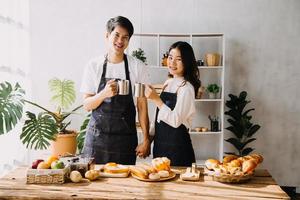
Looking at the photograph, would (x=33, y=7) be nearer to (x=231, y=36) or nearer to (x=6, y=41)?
(x=6, y=41)

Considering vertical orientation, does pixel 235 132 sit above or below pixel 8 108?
below

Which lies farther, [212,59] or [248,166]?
[212,59]

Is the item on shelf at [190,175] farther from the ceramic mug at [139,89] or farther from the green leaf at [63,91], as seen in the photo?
the green leaf at [63,91]

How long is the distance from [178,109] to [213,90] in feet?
7.22

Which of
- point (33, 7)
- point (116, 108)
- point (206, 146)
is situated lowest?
point (206, 146)

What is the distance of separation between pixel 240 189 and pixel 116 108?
1.15m

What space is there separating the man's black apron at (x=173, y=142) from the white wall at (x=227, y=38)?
2.39m

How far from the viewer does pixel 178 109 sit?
2.60 meters

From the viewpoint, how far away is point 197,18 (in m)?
4.96

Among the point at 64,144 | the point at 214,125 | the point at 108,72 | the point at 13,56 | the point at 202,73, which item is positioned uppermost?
the point at 13,56

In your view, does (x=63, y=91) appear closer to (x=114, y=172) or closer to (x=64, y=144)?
(x=64, y=144)

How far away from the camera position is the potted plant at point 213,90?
4703mm

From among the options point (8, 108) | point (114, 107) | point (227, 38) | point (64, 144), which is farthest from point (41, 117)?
point (227, 38)

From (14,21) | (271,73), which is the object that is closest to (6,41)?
(14,21)
